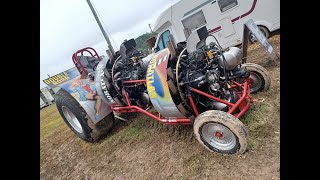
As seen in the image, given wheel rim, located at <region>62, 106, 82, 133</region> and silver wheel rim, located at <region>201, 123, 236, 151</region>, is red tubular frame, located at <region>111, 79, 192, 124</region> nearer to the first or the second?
silver wheel rim, located at <region>201, 123, 236, 151</region>

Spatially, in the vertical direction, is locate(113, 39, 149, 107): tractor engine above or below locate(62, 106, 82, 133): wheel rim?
above

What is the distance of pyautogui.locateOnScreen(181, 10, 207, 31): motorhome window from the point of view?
10.0 metres

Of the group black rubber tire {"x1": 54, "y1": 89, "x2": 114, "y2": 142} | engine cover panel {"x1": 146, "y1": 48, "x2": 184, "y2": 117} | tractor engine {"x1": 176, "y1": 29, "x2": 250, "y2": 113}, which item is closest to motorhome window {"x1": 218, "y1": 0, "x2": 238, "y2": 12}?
tractor engine {"x1": 176, "y1": 29, "x2": 250, "y2": 113}

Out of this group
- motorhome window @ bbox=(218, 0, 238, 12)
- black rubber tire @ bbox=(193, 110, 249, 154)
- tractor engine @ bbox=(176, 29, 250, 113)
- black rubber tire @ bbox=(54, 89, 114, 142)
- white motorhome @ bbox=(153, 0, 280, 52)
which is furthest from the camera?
motorhome window @ bbox=(218, 0, 238, 12)

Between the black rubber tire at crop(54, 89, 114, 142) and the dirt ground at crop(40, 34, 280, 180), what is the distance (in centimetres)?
21

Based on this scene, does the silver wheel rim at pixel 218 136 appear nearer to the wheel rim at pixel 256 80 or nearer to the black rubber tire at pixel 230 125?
the black rubber tire at pixel 230 125

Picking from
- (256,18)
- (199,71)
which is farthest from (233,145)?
(256,18)

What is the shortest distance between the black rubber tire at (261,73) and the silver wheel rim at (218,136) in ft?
6.40

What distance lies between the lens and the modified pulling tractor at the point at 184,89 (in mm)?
3400

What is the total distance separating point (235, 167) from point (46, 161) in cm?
513

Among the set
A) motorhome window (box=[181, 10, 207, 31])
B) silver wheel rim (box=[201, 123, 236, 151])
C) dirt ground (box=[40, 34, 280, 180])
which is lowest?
dirt ground (box=[40, 34, 280, 180])

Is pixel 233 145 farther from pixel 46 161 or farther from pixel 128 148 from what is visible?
pixel 46 161

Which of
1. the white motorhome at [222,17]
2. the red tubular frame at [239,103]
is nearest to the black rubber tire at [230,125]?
the red tubular frame at [239,103]

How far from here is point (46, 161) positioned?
600 cm
